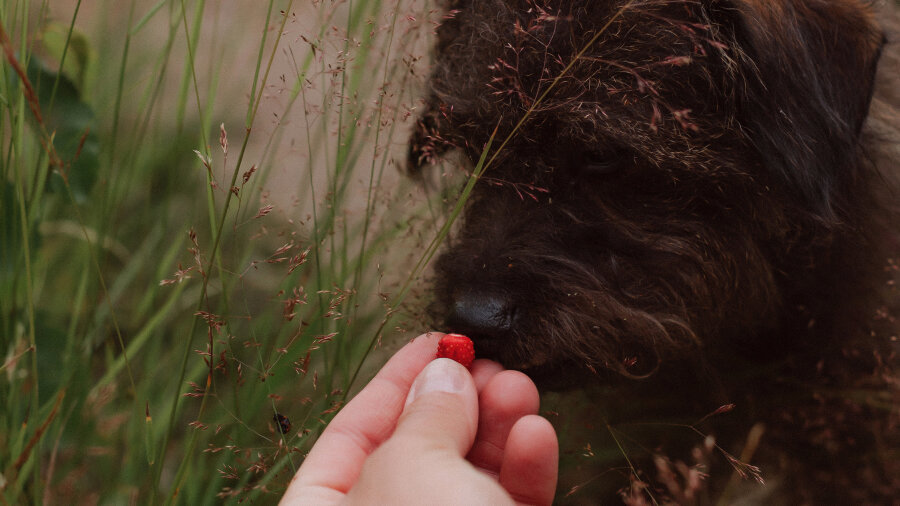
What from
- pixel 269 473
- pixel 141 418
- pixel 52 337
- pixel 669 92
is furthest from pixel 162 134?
pixel 669 92

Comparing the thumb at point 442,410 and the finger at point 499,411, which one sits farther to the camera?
the finger at point 499,411

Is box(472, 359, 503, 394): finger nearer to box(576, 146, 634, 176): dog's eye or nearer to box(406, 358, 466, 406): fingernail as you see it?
box(406, 358, 466, 406): fingernail

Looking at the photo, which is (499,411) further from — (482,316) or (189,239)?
(189,239)

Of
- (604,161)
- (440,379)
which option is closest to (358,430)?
(440,379)

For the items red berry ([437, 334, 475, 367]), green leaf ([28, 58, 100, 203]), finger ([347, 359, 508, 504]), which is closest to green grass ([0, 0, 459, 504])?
green leaf ([28, 58, 100, 203])

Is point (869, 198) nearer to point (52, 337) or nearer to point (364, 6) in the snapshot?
point (364, 6)

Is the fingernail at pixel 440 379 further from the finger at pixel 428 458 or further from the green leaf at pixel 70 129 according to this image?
the green leaf at pixel 70 129

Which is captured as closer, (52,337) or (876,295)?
(52,337)

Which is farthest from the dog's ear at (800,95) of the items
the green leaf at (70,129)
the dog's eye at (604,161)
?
the green leaf at (70,129)
